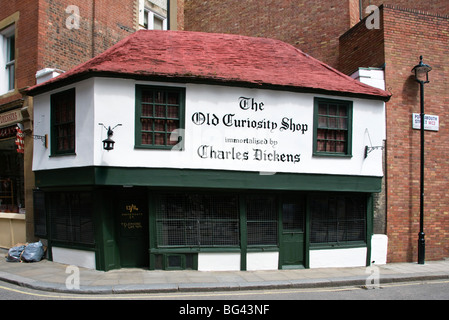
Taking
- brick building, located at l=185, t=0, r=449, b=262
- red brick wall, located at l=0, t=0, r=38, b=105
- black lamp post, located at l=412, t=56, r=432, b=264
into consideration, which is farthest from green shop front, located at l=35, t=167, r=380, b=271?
red brick wall, located at l=0, t=0, r=38, b=105

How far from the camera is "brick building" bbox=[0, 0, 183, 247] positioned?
1214 cm

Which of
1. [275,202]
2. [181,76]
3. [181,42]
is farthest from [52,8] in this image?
[275,202]

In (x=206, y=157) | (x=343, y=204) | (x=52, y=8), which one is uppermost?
(x=52, y=8)

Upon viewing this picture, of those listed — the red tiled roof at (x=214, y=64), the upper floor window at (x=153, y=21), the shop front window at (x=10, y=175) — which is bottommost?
the shop front window at (x=10, y=175)

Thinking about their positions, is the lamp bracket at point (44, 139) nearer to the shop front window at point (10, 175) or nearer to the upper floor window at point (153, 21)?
the shop front window at point (10, 175)

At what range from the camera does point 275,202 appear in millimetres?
10688

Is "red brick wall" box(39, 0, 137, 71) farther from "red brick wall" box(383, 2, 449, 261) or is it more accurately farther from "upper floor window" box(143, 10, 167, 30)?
"red brick wall" box(383, 2, 449, 261)

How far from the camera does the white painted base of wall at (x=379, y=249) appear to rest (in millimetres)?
11258

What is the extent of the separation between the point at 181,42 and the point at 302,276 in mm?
7702

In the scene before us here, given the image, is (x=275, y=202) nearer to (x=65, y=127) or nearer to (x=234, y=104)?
(x=234, y=104)

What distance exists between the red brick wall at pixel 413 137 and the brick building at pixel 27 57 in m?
10.5

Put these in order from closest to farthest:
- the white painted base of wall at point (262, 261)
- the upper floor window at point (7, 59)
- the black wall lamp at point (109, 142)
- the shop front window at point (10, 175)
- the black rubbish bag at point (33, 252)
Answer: the black wall lamp at point (109, 142)
the white painted base of wall at point (262, 261)
the black rubbish bag at point (33, 252)
the shop front window at point (10, 175)
the upper floor window at point (7, 59)

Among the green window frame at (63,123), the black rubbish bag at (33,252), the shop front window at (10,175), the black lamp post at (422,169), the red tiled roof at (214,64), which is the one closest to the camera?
the red tiled roof at (214,64)

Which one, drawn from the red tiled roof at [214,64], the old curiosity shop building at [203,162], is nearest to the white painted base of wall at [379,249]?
the old curiosity shop building at [203,162]
